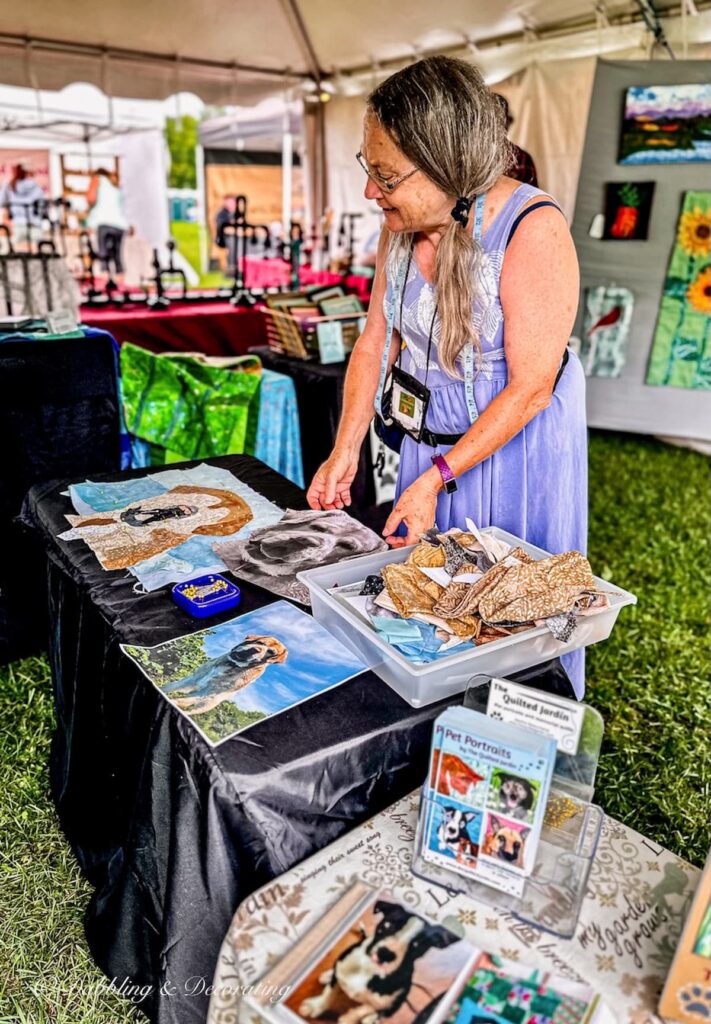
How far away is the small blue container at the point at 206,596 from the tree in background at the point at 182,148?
15.9ft

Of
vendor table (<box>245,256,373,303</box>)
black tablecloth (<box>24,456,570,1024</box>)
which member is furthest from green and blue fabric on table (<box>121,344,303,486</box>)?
vendor table (<box>245,256,373,303</box>)

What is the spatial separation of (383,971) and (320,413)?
7.93 ft

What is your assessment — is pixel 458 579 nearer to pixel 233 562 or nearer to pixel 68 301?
pixel 233 562

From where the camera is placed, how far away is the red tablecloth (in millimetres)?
3717

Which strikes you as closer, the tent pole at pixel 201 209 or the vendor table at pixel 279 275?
the vendor table at pixel 279 275

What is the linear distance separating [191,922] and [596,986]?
0.48 meters

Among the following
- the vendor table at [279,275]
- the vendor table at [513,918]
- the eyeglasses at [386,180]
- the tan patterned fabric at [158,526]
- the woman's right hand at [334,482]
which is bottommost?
the vendor table at [513,918]

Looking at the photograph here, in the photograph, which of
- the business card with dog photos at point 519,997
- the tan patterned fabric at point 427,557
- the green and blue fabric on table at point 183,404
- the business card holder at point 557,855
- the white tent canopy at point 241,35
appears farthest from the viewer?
the white tent canopy at point 241,35

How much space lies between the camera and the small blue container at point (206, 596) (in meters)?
1.09

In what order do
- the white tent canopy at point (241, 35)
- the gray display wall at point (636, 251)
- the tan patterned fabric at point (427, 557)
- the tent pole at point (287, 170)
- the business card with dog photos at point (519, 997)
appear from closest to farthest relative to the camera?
the business card with dog photos at point (519, 997) → the tan patterned fabric at point (427, 557) → the gray display wall at point (636, 251) → the white tent canopy at point (241, 35) → the tent pole at point (287, 170)

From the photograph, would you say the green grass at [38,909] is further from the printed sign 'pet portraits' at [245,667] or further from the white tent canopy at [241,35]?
the white tent canopy at [241,35]

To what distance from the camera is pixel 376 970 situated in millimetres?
654

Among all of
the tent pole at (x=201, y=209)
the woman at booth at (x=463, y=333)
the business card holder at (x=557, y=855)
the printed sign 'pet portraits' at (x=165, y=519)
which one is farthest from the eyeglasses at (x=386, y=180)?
the tent pole at (x=201, y=209)

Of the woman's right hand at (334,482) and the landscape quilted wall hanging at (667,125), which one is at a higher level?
the landscape quilted wall hanging at (667,125)
